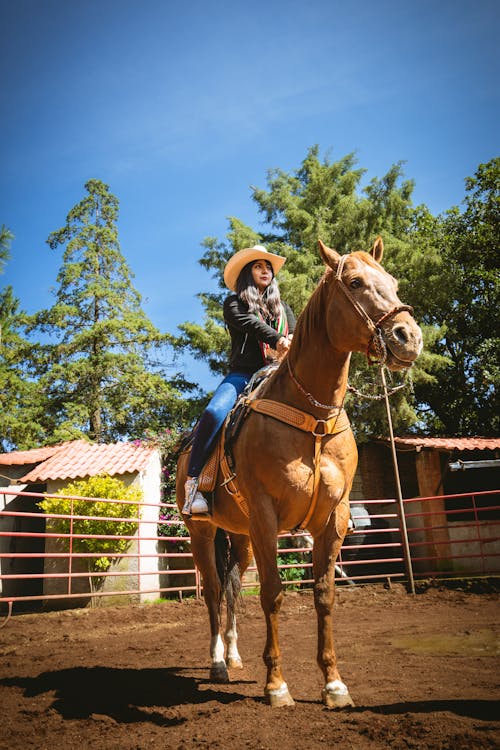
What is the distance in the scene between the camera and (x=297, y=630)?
6.35 meters

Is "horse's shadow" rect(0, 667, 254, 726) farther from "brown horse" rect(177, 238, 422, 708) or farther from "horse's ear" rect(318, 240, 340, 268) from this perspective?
"horse's ear" rect(318, 240, 340, 268)

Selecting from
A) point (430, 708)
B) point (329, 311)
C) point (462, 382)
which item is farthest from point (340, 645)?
point (462, 382)

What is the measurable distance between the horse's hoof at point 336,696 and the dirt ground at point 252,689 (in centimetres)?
9

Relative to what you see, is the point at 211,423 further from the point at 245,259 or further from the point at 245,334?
the point at 245,259

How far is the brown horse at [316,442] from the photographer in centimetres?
306

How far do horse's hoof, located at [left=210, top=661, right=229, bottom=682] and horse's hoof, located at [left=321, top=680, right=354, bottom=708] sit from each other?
4.02 ft

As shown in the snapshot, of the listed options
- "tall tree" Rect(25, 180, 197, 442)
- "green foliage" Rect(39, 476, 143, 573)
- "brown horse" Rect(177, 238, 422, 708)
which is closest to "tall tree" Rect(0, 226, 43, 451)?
"tall tree" Rect(25, 180, 197, 442)

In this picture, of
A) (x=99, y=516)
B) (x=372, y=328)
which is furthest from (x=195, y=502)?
(x=99, y=516)

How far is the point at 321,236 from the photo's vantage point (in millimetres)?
17016

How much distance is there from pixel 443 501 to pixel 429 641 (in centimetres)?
993

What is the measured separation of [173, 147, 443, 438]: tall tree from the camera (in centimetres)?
1528

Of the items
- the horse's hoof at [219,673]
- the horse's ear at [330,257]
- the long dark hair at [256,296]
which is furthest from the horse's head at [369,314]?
the horse's hoof at [219,673]

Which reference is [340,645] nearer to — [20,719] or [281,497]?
[281,497]

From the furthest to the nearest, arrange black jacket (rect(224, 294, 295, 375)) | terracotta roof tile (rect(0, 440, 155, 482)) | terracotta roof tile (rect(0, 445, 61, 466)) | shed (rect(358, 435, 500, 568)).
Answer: terracotta roof tile (rect(0, 445, 61, 466)) < shed (rect(358, 435, 500, 568)) < terracotta roof tile (rect(0, 440, 155, 482)) < black jacket (rect(224, 294, 295, 375))
